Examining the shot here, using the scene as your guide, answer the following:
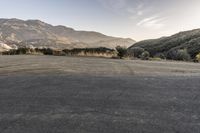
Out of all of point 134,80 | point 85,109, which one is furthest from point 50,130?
point 134,80

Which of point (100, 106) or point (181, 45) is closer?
point (100, 106)

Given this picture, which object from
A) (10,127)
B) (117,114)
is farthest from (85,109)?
(10,127)

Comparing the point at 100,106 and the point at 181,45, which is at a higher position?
the point at 181,45

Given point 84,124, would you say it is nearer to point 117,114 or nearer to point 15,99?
point 117,114

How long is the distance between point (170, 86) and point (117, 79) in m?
1.93

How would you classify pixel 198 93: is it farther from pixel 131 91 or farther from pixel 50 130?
pixel 50 130

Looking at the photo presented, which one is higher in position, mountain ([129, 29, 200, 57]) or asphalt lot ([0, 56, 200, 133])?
mountain ([129, 29, 200, 57])

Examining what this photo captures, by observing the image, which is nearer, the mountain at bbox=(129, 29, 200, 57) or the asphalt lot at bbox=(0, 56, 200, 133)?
the asphalt lot at bbox=(0, 56, 200, 133)

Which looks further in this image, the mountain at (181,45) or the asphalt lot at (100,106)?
the mountain at (181,45)

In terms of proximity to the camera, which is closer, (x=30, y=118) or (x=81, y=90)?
(x=30, y=118)

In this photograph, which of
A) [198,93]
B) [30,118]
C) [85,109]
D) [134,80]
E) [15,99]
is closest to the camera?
[30,118]

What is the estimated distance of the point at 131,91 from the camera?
7.80 m

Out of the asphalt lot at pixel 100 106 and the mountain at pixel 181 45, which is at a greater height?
the mountain at pixel 181 45

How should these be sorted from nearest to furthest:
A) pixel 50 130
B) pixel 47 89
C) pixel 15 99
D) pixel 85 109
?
pixel 50 130, pixel 85 109, pixel 15 99, pixel 47 89
